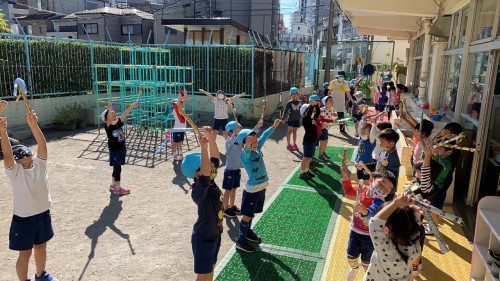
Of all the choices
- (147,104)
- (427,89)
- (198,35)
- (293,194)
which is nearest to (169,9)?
(198,35)

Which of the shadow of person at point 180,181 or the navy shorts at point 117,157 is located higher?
the navy shorts at point 117,157

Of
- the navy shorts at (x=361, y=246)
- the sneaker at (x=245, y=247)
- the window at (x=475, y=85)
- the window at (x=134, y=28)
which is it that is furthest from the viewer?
the window at (x=134, y=28)

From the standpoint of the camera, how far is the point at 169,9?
28.5m

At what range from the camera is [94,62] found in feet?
47.8

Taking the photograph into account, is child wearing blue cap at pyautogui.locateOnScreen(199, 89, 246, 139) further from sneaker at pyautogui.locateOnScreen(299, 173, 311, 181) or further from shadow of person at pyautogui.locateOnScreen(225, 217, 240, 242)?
shadow of person at pyautogui.locateOnScreen(225, 217, 240, 242)

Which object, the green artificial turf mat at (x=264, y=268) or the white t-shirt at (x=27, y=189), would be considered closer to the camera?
the white t-shirt at (x=27, y=189)

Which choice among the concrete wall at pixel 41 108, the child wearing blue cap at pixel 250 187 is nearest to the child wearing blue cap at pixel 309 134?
the child wearing blue cap at pixel 250 187

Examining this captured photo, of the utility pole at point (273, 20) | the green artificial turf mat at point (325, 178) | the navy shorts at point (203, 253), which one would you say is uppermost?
the utility pole at point (273, 20)

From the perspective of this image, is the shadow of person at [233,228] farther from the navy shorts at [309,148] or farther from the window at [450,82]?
the window at [450,82]

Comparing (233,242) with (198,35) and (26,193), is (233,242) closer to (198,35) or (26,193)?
(26,193)

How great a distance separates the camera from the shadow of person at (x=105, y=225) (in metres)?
4.93

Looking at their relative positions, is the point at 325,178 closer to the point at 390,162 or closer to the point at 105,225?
the point at 390,162

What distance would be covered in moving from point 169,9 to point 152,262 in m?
26.9

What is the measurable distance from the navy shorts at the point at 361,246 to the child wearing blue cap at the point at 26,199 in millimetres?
3129
